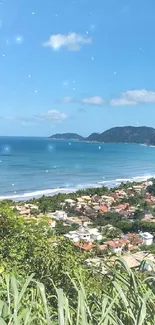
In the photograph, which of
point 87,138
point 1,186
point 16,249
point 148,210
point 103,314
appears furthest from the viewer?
point 87,138

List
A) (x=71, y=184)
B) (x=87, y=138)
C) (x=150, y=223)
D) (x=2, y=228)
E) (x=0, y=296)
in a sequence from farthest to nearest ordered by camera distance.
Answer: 1. (x=87, y=138)
2. (x=71, y=184)
3. (x=150, y=223)
4. (x=2, y=228)
5. (x=0, y=296)

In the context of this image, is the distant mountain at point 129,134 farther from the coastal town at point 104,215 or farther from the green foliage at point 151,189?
the coastal town at point 104,215

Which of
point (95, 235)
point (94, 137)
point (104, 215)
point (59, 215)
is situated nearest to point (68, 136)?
point (94, 137)

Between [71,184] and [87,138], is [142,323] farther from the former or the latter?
[87,138]

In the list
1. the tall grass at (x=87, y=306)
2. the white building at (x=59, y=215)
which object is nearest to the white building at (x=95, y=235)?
the white building at (x=59, y=215)

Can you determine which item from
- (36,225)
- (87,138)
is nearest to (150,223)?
(36,225)

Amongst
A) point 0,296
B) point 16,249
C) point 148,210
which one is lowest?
point 148,210

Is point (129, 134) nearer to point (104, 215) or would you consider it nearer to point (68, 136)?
point (68, 136)

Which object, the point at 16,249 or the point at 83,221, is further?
the point at 83,221
